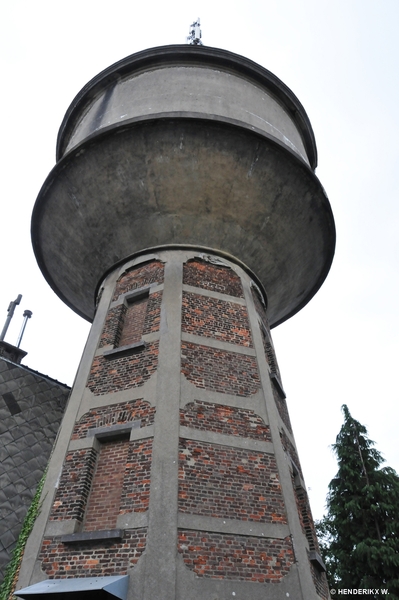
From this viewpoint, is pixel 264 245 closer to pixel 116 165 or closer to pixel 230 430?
pixel 116 165

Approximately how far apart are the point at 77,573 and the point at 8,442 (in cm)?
443

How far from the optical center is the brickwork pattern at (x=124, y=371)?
7695 millimetres

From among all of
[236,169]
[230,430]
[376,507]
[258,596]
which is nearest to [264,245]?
[236,169]

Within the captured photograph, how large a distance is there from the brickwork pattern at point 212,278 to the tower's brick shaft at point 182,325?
30mm

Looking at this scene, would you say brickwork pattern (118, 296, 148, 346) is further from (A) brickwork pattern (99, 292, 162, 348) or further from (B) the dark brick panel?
(B) the dark brick panel

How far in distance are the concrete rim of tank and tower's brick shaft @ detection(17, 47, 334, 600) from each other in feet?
0.12

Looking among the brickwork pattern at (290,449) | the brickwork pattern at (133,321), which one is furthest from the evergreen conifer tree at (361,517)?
the brickwork pattern at (133,321)

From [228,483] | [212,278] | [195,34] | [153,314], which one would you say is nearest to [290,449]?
[228,483]

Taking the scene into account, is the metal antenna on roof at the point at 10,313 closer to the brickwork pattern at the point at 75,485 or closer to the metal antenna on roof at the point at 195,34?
the brickwork pattern at the point at 75,485

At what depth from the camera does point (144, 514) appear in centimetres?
596

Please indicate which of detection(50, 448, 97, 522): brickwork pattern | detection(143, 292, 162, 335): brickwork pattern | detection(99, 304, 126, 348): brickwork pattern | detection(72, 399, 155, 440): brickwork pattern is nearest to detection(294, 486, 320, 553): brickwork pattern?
detection(72, 399, 155, 440): brickwork pattern

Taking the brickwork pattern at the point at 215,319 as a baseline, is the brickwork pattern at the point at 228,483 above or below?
below

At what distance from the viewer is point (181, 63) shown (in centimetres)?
1111

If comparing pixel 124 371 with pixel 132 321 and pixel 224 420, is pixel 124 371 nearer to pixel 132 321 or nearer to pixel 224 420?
pixel 132 321
